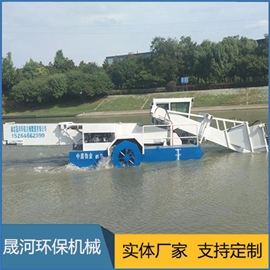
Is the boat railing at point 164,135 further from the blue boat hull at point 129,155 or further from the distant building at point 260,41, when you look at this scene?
the distant building at point 260,41

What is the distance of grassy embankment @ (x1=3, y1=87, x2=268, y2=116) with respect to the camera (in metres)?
46.5

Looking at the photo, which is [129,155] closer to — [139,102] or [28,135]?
[28,135]

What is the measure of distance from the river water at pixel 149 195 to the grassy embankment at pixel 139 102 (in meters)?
32.2

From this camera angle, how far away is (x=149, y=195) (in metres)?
10.7

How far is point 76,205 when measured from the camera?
400 inches

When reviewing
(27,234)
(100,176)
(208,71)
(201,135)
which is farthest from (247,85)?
(27,234)

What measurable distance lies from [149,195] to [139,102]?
42.9 meters

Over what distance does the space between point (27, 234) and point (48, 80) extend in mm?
57550

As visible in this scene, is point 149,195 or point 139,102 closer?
point 149,195

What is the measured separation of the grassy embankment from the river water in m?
32.2

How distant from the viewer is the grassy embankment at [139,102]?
4650cm

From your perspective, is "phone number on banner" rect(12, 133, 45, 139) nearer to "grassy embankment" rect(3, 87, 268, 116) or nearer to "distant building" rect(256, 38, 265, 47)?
"grassy embankment" rect(3, 87, 268, 116)

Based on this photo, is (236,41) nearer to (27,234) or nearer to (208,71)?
(208,71)

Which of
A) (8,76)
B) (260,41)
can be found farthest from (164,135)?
(8,76)
